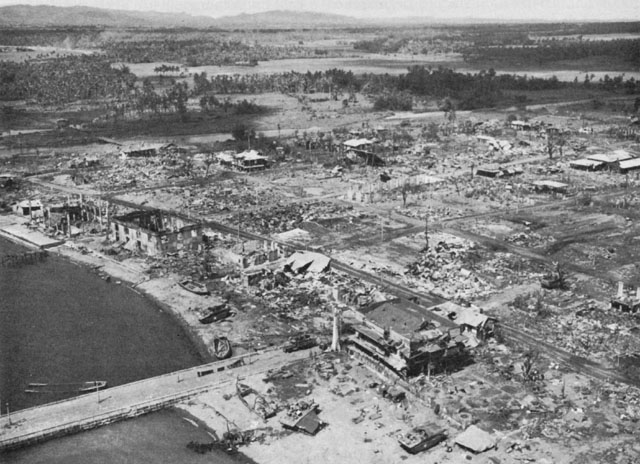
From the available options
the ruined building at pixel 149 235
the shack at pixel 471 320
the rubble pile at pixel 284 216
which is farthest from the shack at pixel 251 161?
the shack at pixel 471 320

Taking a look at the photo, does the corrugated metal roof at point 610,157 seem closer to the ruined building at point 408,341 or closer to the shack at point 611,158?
the shack at point 611,158

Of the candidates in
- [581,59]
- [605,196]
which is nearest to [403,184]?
[605,196]

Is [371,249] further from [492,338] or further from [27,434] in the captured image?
[27,434]

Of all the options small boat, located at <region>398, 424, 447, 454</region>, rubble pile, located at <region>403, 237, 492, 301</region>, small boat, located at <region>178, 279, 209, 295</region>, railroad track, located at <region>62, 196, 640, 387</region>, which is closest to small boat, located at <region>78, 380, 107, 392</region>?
small boat, located at <region>178, 279, 209, 295</region>

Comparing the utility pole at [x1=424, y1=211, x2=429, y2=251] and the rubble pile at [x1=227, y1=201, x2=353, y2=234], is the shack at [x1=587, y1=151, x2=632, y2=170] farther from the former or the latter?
the rubble pile at [x1=227, y1=201, x2=353, y2=234]

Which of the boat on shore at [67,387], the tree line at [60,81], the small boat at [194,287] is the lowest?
the boat on shore at [67,387]

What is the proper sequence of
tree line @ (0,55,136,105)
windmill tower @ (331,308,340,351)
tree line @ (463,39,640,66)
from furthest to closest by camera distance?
tree line @ (463,39,640,66), tree line @ (0,55,136,105), windmill tower @ (331,308,340,351)
